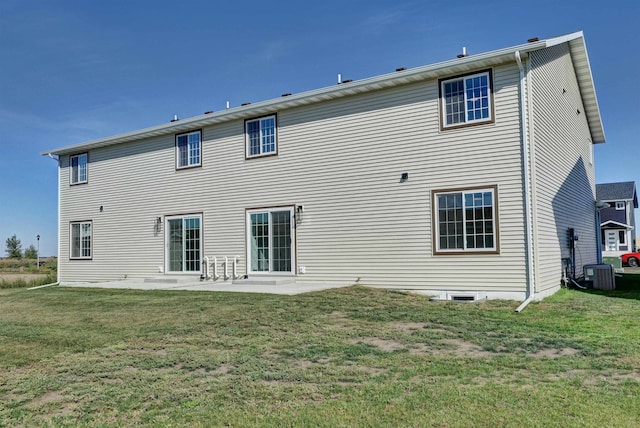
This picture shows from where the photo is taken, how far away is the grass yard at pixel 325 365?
3916mm

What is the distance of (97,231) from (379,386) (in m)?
15.4

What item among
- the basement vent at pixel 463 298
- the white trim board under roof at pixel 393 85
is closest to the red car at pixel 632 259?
the white trim board under roof at pixel 393 85

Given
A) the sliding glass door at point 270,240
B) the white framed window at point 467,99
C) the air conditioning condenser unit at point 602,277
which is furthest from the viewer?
the sliding glass door at point 270,240

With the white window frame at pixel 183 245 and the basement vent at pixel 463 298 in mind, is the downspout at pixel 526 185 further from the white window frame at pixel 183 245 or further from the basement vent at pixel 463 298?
the white window frame at pixel 183 245

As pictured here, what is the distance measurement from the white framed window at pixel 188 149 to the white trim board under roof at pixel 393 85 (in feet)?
0.80

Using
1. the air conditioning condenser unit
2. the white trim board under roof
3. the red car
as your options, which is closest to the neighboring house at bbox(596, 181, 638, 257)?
the red car

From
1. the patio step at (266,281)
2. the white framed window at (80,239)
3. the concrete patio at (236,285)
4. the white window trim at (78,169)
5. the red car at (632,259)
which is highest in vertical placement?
the white window trim at (78,169)

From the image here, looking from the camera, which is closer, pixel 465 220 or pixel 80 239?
pixel 465 220

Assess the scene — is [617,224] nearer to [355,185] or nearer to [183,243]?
[355,185]

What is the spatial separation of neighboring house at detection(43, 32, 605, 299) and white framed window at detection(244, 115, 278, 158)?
0.04 m

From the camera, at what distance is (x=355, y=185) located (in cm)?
1223

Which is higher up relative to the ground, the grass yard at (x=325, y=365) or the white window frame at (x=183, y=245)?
the white window frame at (x=183, y=245)

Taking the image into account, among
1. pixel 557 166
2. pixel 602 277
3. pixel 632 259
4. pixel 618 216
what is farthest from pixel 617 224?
pixel 557 166

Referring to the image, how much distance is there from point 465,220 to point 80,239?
1407 centimetres
